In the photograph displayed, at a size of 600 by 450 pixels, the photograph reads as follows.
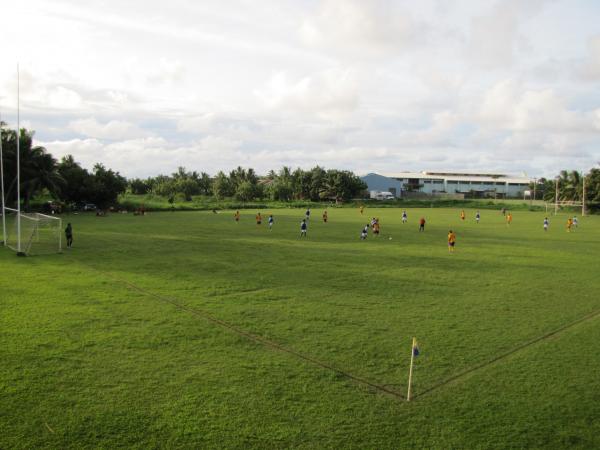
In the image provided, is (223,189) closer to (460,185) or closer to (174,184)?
(174,184)

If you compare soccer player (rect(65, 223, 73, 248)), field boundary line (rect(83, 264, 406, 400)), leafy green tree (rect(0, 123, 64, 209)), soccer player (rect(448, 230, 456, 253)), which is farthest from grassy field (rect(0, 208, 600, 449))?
leafy green tree (rect(0, 123, 64, 209))

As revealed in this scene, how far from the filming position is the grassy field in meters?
7.85

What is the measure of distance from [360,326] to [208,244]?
Answer: 61.2 ft

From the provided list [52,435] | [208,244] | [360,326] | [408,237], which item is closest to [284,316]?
[360,326]

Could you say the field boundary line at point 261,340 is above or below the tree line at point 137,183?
below

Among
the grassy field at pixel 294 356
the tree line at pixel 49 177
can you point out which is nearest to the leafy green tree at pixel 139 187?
the tree line at pixel 49 177

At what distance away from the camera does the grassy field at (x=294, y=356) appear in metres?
7.85

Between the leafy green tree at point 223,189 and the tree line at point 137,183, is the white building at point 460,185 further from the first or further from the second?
the leafy green tree at point 223,189

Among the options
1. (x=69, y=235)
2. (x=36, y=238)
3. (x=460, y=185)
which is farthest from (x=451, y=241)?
(x=460, y=185)

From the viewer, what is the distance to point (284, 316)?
45.8ft

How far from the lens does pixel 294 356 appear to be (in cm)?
1087

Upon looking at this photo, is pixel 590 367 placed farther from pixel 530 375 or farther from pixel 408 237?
pixel 408 237

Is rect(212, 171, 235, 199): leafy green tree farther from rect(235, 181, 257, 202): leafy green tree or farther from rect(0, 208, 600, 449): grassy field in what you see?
rect(0, 208, 600, 449): grassy field

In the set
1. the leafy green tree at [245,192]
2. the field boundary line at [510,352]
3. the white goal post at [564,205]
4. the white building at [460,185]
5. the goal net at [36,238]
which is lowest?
the field boundary line at [510,352]
